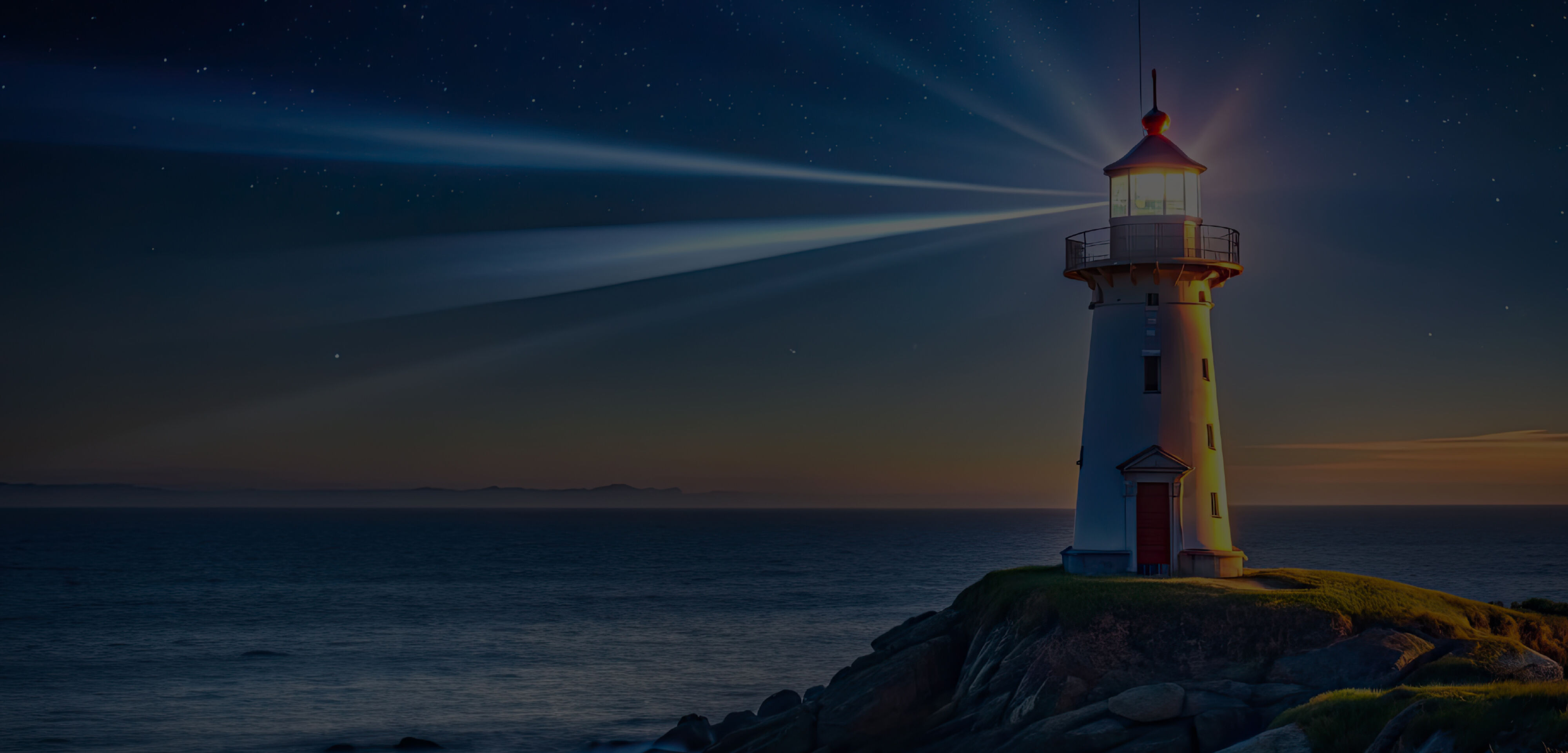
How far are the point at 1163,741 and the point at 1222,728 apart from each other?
87cm

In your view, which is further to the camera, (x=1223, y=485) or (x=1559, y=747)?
(x=1223, y=485)

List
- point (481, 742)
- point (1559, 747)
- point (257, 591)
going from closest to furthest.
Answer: point (1559, 747)
point (481, 742)
point (257, 591)

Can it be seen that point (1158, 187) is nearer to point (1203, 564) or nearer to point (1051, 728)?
point (1203, 564)

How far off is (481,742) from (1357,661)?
21.1 metres

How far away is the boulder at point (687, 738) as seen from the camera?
31.1m

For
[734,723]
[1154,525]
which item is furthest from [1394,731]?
[734,723]

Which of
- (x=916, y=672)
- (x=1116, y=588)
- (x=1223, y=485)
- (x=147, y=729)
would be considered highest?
(x=1223, y=485)

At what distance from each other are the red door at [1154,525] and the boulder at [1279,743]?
11213 millimetres

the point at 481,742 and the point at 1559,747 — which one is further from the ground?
the point at 1559,747

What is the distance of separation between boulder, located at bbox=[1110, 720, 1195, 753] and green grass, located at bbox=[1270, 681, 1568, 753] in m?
1.57

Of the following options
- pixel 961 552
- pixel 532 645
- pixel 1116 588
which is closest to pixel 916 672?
pixel 1116 588

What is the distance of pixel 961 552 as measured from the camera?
120312 millimetres

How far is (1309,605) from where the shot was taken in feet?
74.1

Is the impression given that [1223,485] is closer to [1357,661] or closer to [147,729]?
[1357,661]
